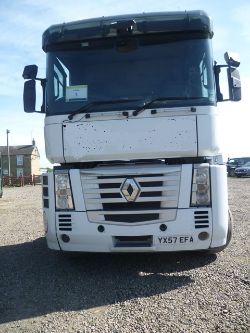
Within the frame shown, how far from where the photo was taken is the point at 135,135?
5348mm

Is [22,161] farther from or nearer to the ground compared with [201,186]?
farther from the ground

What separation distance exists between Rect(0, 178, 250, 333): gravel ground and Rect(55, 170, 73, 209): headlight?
3.23 feet

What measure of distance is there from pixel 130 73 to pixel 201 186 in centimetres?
169

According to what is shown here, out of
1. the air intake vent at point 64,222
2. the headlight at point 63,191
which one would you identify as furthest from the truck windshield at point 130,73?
the air intake vent at point 64,222

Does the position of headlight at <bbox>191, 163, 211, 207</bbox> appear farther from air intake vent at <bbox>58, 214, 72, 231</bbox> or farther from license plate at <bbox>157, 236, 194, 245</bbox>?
air intake vent at <bbox>58, 214, 72, 231</bbox>

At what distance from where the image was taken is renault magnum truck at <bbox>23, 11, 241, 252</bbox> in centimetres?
524

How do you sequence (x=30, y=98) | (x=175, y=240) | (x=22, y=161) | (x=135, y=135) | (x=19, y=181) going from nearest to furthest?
(x=175, y=240), (x=135, y=135), (x=30, y=98), (x=19, y=181), (x=22, y=161)

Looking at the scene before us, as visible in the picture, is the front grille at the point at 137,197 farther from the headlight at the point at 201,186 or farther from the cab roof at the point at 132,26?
the cab roof at the point at 132,26

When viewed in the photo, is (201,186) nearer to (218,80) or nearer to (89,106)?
(218,80)

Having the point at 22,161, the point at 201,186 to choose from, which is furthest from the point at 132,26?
the point at 22,161

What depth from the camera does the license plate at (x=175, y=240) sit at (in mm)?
5207

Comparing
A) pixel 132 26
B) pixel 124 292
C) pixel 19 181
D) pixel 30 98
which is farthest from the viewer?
pixel 19 181

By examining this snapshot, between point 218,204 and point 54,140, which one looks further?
point 54,140

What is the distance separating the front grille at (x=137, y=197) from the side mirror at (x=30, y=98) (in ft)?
4.41
